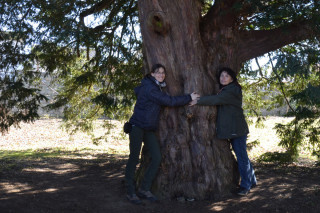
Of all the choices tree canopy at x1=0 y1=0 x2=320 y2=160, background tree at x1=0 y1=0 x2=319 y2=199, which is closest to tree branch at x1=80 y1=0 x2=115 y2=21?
tree canopy at x1=0 y1=0 x2=320 y2=160

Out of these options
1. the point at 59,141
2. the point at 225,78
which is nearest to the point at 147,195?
the point at 225,78

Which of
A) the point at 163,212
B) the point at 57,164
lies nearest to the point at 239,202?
the point at 163,212

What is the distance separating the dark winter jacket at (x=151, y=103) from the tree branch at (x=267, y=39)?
4.99 feet

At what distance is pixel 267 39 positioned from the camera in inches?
227

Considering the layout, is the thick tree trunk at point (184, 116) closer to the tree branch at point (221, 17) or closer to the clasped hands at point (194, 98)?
the clasped hands at point (194, 98)

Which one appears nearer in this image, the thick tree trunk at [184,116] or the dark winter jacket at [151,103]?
the dark winter jacket at [151,103]

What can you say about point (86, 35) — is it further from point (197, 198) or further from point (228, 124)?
point (197, 198)

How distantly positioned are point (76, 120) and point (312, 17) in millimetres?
7124

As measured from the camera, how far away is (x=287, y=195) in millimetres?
5180

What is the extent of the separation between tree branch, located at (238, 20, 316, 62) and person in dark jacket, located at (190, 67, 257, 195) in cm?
72

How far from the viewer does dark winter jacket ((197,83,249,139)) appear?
5.14 metres

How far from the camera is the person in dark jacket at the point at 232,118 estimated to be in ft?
16.9

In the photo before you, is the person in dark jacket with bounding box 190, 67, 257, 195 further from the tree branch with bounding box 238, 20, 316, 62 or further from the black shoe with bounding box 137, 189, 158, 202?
the black shoe with bounding box 137, 189, 158, 202

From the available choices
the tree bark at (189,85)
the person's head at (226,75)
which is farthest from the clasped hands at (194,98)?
the person's head at (226,75)
